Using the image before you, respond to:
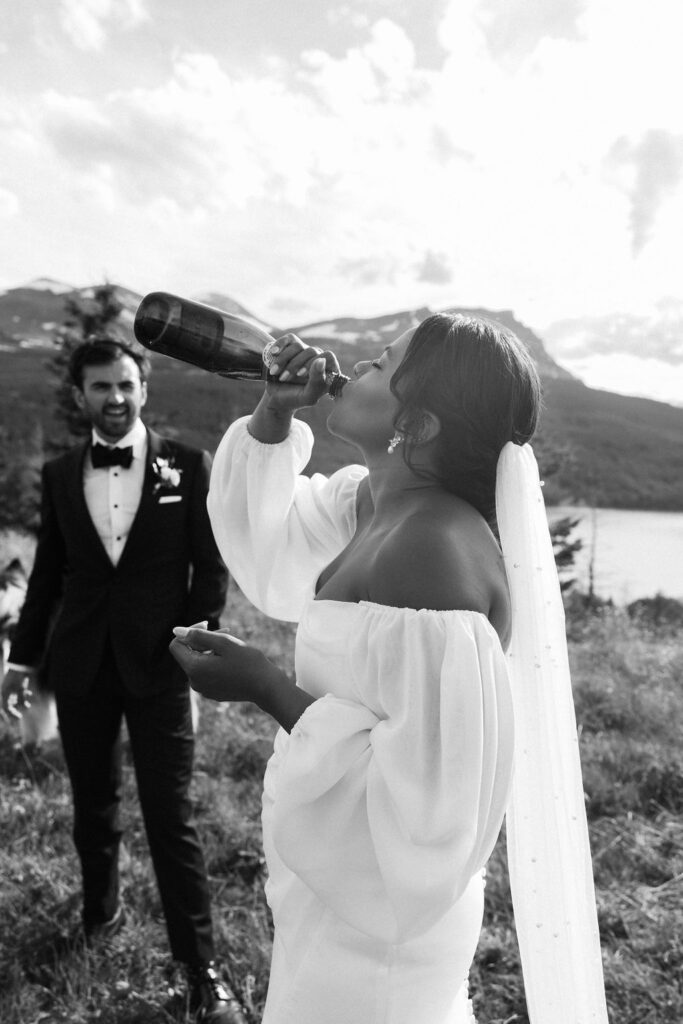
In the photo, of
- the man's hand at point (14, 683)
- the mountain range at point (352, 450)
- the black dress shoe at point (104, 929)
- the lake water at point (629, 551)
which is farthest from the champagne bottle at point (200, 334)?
the lake water at point (629, 551)

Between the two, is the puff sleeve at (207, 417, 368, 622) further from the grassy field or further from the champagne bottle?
the grassy field

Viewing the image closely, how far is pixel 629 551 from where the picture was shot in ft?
150

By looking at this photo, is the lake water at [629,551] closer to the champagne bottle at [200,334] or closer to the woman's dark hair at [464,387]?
the champagne bottle at [200,334]

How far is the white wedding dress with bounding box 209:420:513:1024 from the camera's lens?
131 centimetres

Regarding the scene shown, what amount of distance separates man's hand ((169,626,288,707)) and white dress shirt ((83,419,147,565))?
1598 millimetres

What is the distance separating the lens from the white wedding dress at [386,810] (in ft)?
4.30

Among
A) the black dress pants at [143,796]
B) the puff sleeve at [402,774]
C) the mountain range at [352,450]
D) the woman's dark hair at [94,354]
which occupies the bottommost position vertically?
the black dress pants at [143,796]

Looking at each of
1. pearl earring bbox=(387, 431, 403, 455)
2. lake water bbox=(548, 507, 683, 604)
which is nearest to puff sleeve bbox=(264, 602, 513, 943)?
pearl earring bbox=(387, 431, 403, 455)

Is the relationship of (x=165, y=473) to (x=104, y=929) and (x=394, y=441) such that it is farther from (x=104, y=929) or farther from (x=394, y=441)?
(x=104, y=929)

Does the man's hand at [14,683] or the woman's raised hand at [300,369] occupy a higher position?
the woman's raised hand at [300,369]

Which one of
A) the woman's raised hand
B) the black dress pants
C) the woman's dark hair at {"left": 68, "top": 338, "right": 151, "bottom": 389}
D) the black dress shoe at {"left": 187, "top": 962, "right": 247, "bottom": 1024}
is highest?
the woman's dark hair at {"left": 68, "top": 338, "right": 151, "bottom": 389}

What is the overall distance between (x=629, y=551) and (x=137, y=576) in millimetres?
46488

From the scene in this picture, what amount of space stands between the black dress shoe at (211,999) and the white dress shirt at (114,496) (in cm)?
160

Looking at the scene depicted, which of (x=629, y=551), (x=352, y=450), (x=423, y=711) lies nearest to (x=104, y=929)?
(x=423, y=711)
